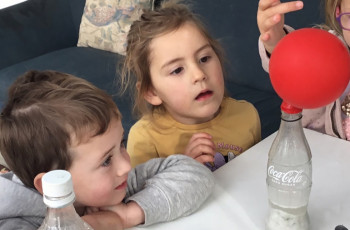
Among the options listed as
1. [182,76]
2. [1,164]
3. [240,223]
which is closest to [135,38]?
[182,76]

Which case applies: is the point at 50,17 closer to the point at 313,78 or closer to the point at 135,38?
the point at 135,38

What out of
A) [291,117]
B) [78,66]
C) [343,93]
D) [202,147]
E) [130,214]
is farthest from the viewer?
[78,66]

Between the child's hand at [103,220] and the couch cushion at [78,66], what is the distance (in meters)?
1.42

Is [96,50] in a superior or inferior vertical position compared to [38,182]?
inferior

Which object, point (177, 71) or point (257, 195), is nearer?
point (257, 195)

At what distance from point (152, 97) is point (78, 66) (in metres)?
1.39

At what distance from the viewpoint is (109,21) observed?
2.56m

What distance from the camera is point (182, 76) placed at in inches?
44.5

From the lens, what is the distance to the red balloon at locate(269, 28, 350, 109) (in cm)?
61

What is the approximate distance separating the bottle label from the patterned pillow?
1.80 m

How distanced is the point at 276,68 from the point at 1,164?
1.36 meters

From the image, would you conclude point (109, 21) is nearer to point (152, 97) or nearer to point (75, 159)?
point (152, 97)

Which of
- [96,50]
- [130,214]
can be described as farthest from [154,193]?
[96,50]

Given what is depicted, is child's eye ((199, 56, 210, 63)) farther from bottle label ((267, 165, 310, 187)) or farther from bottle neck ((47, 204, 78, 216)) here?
bottle neck ((47, 204, 78, 216))
